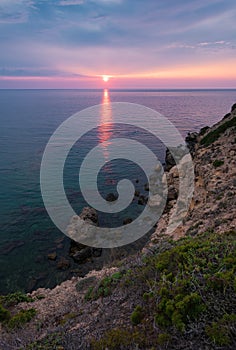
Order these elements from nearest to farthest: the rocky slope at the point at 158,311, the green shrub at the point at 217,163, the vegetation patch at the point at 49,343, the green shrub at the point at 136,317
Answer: the rocky slope at the point at 158,311 → the vegetation patch at the point at 49,343 → the green shrub at the point at 136,317 → the green shrub at the point at 217,163

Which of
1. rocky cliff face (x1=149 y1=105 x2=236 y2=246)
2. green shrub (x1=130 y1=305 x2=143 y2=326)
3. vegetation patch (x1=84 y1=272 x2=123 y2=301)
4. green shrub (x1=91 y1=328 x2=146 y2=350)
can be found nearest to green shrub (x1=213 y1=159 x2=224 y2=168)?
rocky cliff face (x1=149 y1=105 x2=236 y2=246)

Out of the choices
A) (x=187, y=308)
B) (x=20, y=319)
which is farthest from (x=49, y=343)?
(x=20, y=319)

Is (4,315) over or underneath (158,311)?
underneath

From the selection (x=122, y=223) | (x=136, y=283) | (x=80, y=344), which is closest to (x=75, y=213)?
(x=122, y=223)

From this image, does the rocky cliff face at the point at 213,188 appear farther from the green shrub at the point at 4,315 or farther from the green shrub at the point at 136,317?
the green shrub at the point at 4,315

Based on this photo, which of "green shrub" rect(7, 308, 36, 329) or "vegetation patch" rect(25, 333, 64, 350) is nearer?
"vegetation patch" rect(25, 333, 64, 350)

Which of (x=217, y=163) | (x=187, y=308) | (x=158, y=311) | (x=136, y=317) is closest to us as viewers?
(x=187, y=308)

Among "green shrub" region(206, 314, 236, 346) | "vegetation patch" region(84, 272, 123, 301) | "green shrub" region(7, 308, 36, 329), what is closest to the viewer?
"green shrub" region(206, 314, 236, 346)

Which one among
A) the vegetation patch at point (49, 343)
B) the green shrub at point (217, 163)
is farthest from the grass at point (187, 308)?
the green shrub at point (217, 163)

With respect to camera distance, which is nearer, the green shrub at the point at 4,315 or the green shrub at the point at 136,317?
the green shrub at the point at 136,317

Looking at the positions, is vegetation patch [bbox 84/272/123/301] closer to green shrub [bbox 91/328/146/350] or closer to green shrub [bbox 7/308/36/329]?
green shrub [bbox 7/308/36/329]

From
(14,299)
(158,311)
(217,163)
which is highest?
(217,163)

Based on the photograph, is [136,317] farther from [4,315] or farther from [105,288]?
[4,315]

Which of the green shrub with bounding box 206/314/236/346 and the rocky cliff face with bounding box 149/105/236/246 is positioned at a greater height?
the green shrub with bounding box 206/314/236/346
